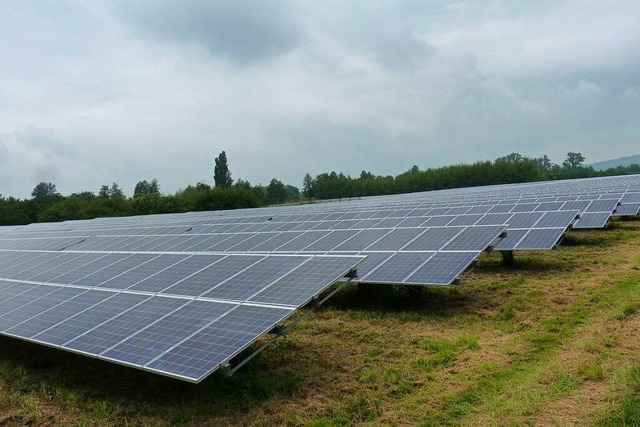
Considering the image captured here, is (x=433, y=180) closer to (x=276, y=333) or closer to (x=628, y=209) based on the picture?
(x=628, y=209)

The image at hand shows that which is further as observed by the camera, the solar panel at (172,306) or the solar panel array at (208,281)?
the solar panel array at (208,281)

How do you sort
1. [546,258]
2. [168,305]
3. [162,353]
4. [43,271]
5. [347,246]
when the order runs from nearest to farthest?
1. [162,353]
2. [168,305]
3. [43,271]
4. [347,246]
5. [546,258]

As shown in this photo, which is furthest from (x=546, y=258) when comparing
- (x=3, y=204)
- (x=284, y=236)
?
(x=3, y=204)

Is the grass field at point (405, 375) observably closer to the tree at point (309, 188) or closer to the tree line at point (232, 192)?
the tree line at point (232, 192)

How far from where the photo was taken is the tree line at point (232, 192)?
237 feet

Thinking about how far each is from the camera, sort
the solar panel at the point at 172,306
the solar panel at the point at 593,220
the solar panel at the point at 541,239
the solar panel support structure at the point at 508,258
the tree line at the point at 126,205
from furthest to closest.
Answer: the tree line at the point at 126,205 → the solar panel at the point at 593,220 → the solar panel support structure at the point at 508,258 → the solar panel at the point at 541,239 → the solar panel at the point at 172,306

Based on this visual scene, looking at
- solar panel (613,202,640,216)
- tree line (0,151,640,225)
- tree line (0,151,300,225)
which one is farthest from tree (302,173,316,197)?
solar panel (613,202,640,216)

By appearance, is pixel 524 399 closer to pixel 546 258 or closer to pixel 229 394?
pixel 229 394

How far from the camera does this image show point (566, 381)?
5754 millimetres

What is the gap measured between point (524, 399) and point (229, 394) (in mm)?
3883

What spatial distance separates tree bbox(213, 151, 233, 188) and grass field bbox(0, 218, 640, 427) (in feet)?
284

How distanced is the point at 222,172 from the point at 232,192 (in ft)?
80.6

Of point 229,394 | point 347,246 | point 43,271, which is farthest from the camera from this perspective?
point 347,246

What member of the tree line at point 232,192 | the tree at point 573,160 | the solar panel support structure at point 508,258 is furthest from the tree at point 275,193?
the tree at point 573,160
